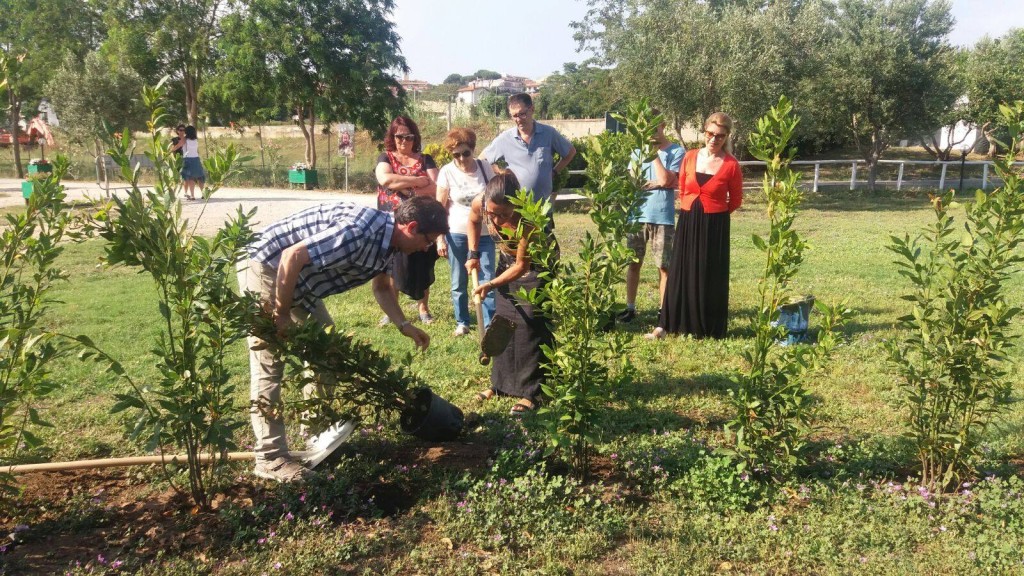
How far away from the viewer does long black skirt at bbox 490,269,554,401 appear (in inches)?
179

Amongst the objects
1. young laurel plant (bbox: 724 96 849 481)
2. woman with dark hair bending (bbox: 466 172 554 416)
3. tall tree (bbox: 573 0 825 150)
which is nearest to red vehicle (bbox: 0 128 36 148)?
tall tree (bbox: 573 0 825 150)

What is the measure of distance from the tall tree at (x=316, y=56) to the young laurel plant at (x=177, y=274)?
20757 mm

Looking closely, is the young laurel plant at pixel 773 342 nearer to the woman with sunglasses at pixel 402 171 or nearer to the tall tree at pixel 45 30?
the woman with sunglasses at pixel 402 171

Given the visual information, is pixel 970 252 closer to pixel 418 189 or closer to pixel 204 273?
pixel 204 273

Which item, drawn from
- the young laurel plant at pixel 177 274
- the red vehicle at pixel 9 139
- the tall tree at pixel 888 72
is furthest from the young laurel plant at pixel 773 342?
the red vehicle at pixel 9 139

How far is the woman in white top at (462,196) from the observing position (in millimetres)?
5754

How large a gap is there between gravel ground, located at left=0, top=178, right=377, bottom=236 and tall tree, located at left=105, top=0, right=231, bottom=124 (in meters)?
5.07

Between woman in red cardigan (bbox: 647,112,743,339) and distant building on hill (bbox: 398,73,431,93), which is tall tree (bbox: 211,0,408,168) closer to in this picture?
distant building on hill (bbox: 398,73,431,93)

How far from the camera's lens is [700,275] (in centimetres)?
601

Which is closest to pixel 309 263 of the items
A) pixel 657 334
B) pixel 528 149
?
pixel 528 149

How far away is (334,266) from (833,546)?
98.6 inches

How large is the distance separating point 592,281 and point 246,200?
52.6ft

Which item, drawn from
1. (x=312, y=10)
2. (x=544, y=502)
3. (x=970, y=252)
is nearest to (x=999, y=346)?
(x=970, y=252)

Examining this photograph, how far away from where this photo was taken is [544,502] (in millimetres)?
3389
